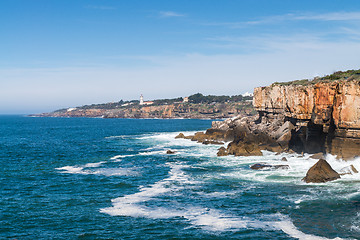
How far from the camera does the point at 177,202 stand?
28859 mm

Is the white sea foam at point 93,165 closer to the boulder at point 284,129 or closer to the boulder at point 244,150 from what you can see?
the boulder at point 244,150

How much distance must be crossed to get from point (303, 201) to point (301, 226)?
5.32m

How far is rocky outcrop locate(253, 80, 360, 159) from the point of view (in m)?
39.6

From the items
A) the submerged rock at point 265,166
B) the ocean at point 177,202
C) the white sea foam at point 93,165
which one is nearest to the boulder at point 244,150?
the ocean at point 177,202

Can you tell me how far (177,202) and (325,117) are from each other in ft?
83.5

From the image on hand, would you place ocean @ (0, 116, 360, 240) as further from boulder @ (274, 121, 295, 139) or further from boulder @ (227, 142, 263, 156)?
boulder @ (274, 121, 295, 139)

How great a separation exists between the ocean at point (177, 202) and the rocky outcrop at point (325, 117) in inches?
93.7

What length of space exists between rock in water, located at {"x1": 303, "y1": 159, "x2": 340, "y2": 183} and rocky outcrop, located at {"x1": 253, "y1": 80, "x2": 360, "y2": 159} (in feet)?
23.7

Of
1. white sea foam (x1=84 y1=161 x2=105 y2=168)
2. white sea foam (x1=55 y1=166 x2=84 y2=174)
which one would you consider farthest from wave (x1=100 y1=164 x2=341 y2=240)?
white sea foam (x1=84 y1=161 x2=105 y2=168)

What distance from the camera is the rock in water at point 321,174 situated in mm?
33281

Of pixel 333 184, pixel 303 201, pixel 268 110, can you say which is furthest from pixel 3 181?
pixel 268 110

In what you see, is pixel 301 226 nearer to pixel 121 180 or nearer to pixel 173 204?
pixel 173 204

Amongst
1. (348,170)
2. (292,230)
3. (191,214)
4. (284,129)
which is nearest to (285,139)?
(284,129)

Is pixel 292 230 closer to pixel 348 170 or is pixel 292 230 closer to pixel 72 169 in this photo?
pixel 348 170
